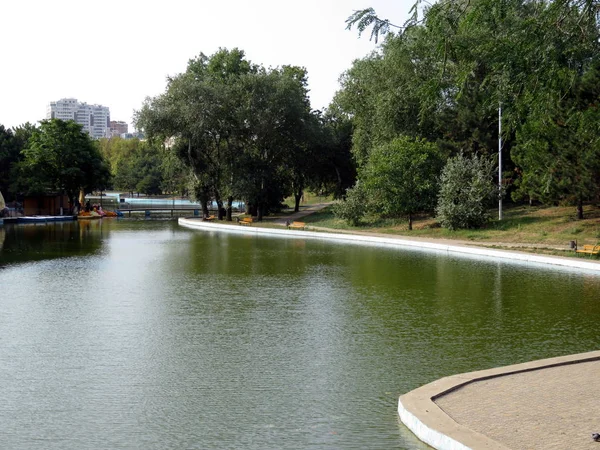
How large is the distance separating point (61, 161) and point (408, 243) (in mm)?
41525

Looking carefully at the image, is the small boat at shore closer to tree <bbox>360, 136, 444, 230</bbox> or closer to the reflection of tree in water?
the reflection of tree in water

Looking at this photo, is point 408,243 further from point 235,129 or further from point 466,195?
point 235,129

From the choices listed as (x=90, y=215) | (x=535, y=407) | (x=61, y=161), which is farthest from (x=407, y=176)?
(x=90, y=215)

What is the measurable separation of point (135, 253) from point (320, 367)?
21.6 metres

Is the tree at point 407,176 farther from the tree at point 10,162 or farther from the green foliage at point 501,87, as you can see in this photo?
the tree at point 10,162

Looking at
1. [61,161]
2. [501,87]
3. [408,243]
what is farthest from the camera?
[61,161]

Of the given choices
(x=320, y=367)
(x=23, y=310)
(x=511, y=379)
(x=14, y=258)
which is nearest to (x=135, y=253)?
Result: (x=14, y=258)

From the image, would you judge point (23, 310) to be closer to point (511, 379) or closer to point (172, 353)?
point (172, 353)

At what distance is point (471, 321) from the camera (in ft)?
48.7

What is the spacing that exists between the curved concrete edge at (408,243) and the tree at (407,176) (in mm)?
4725

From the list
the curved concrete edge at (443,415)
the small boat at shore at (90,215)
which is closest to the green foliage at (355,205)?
the small boat at shore at (90,215)

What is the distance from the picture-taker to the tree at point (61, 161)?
62844mm

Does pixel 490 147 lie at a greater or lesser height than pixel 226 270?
greater

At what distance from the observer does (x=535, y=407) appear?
7.89 metres
